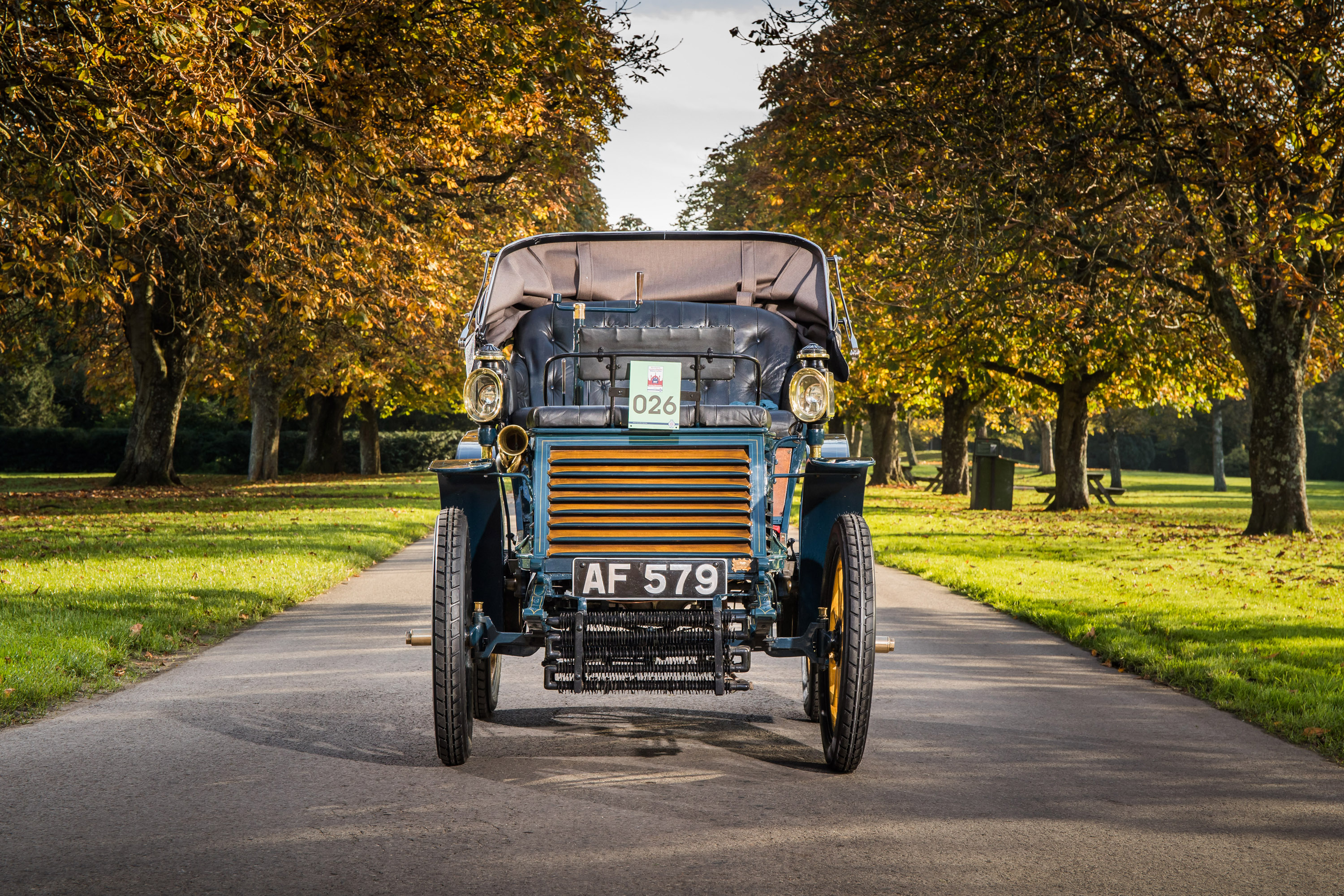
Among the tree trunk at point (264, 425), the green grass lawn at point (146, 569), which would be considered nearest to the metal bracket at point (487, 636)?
the green grass lawn at point (146, 569)

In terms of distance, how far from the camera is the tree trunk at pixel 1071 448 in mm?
26281

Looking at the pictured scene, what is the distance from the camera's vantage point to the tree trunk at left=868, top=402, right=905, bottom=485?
38719 millimetres

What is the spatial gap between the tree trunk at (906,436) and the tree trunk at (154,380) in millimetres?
22785

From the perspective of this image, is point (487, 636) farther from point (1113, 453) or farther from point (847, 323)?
point (1113, 453)

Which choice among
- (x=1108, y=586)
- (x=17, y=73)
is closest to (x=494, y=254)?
(x=17, y=73)

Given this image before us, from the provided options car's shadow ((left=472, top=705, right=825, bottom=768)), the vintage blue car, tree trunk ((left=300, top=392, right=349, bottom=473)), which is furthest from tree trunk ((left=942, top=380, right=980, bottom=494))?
the vintage blue car

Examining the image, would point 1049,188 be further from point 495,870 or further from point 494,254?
point 495,870

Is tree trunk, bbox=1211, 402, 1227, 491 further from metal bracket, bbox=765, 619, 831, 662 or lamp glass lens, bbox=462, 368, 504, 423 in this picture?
lamp glass lens, bbox=462, 368, 504, 423

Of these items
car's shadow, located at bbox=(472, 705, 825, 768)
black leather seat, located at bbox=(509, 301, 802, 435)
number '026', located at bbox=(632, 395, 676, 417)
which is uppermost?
black leather seat, located at bbox=(509, 301, 802, 435)

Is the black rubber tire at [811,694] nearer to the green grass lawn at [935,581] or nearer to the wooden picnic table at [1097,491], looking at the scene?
the green grass lawn at [935,581]

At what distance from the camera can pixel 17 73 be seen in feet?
34.5

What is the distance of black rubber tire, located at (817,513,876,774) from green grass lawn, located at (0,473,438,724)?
13.6 ft

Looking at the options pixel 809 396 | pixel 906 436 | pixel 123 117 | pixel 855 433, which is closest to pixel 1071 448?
pixel 123 117

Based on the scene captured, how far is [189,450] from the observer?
50.0m
